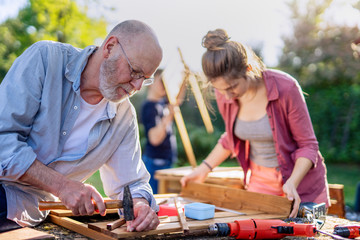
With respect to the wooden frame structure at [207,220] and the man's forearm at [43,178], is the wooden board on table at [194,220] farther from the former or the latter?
the man's forearm at [43,178]

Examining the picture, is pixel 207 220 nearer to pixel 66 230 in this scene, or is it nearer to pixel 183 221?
pixel 183 221

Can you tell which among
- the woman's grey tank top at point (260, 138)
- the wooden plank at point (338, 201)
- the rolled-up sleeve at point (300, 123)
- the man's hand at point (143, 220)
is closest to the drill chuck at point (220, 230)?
the man's hand at point (143, 220)

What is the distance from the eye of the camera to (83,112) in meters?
2.06

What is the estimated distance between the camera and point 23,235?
1511 millimetres

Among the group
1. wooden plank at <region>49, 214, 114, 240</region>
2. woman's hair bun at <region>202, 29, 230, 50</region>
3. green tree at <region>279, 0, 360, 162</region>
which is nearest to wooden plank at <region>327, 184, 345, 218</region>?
woman's hair bun at <region>202, 29, 230, 50</region>

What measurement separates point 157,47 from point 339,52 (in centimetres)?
1182

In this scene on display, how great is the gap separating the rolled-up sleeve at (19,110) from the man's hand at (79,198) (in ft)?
0.68

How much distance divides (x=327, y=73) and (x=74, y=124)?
36.3 ft

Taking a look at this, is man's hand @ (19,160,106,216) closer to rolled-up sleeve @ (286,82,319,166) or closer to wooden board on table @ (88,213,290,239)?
wooden board on table @ (88,213,290,239)

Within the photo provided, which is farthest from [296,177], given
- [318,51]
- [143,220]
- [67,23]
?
[318,51]

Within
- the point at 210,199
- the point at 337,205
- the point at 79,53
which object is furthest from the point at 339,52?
the point at 79,53

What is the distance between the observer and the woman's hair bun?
8.93ft

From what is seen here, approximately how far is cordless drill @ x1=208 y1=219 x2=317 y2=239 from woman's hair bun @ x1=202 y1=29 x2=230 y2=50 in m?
1.40

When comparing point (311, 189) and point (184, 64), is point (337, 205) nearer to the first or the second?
point (311, 189)
